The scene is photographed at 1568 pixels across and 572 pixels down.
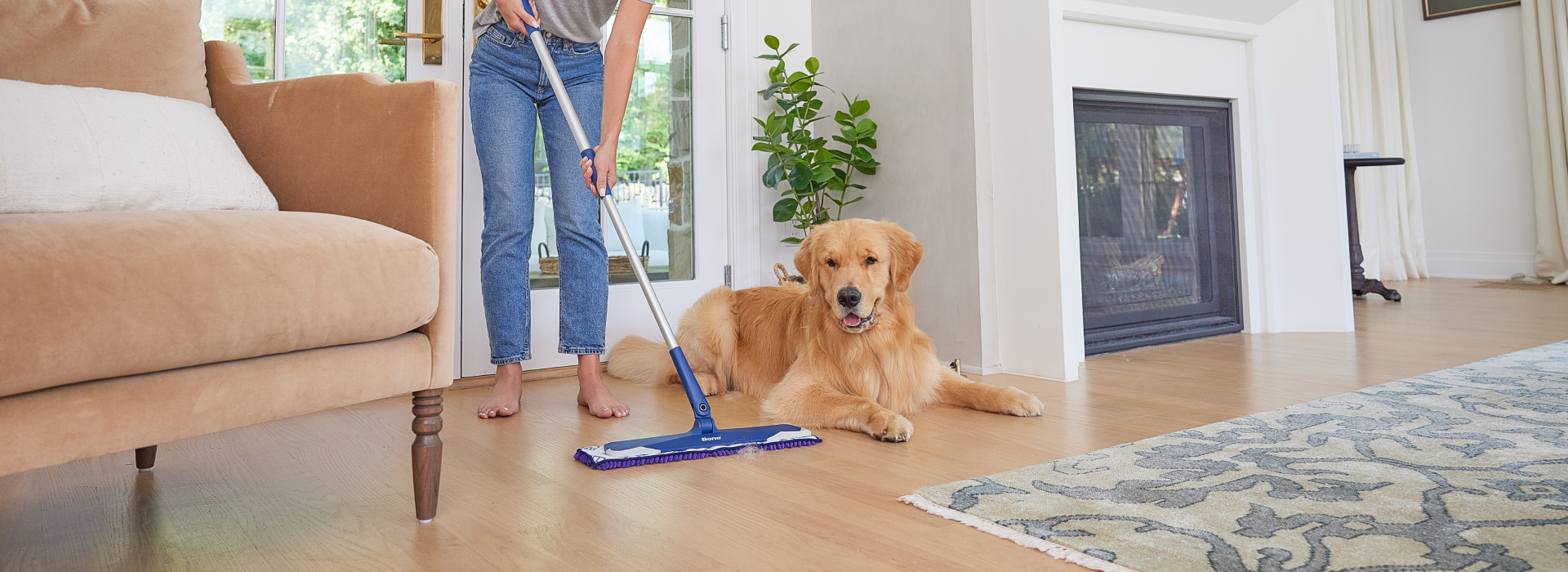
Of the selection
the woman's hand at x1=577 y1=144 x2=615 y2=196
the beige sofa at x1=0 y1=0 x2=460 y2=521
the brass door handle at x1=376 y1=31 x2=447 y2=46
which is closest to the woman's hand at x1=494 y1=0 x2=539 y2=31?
the woman's hand at x1=577 y1=144 x2=615 y2=196

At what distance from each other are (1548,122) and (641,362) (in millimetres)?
5721

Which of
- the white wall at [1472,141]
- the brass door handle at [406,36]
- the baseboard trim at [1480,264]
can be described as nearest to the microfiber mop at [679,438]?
the brass door handle at [406,36]

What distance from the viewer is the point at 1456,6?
5.86 meters

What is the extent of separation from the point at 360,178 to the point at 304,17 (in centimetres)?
159

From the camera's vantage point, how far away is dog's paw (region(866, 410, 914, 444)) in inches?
75.0

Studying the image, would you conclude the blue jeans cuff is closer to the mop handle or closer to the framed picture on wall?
the mop handle

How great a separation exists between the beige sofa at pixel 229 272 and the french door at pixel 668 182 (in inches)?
57.2

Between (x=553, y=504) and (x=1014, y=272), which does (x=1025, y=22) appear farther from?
(x=553, y=504)

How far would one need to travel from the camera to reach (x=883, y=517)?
53.9 inches

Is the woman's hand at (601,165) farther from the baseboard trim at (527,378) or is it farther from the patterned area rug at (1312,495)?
the patterned area rug at (1312,495)

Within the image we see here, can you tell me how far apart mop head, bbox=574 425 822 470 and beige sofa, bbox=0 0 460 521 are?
0.38 metres

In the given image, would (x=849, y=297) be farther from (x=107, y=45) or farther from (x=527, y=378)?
(x=107, y=45)

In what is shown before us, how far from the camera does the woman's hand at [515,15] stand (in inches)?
84.7

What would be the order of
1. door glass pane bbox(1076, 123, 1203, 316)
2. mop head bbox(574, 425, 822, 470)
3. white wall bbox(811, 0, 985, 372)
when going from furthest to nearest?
door glass pane bbox(1076, 123, 1203, 316) → white wall bbox(811, 0, 985, 372) → mop head bbox(574, 425, 822, 470)
